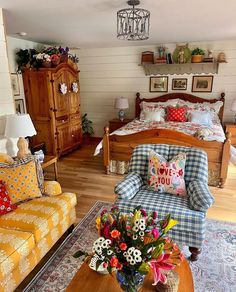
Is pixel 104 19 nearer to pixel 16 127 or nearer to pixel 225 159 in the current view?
pixel 16 127

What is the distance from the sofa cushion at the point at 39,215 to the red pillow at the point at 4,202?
1.7 inches

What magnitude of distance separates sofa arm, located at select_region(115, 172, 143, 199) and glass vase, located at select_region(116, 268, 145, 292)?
1.06 m

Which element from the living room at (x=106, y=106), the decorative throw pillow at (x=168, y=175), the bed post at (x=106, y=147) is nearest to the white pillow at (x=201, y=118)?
the living room at (x=106, y=106)

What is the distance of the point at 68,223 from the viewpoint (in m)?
2.39

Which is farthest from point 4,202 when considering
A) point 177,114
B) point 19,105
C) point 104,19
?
point 177,114

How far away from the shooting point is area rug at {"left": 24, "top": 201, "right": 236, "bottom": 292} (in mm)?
1859

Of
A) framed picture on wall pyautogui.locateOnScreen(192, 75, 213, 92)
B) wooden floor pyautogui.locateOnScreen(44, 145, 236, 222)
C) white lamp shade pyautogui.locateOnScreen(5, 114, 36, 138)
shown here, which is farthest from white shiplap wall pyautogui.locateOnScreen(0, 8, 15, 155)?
framed picture on wall pyautogui.locateOnScreen(192, 75, 213, 92)

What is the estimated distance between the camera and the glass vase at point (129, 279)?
1.14 meters

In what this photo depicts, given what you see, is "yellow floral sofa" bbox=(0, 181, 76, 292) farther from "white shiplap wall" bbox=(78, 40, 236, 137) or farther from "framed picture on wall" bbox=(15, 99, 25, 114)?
"white shiplap wall" bbox=(78, 40, 236, 137)

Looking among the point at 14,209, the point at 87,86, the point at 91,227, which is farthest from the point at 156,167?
the point at 87,86

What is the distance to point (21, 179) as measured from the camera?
86.8 inches

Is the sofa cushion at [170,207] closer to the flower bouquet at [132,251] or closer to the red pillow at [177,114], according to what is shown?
the flower bouquet at [132,251]

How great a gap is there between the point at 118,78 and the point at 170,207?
4.26 meters

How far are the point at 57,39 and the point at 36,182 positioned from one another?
3.28 metres
